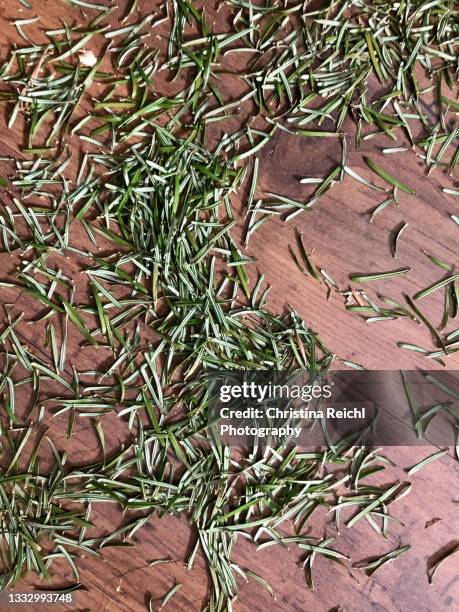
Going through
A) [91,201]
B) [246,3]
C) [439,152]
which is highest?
[246,3]

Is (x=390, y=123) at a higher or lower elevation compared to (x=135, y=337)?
higher

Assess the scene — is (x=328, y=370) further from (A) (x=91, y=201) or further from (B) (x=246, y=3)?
(B) (x=246, y=3)

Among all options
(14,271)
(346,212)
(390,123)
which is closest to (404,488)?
(346,212)

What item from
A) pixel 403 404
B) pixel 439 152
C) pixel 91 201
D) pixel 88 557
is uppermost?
pixel 439 152

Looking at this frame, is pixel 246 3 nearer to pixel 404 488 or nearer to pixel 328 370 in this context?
pixel 328 370

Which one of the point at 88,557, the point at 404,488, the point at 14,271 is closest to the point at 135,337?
the point at 14,271

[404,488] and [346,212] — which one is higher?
[346,212]
